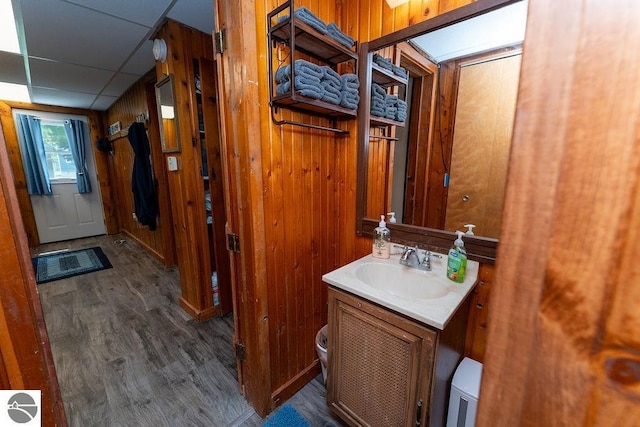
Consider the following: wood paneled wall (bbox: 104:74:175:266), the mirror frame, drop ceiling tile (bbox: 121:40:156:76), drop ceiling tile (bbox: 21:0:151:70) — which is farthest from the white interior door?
the mirror frame

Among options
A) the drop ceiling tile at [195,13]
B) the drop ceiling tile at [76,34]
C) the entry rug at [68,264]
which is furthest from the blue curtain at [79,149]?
the drop ceiling tile at [195,13]

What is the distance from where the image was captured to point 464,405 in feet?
3.45

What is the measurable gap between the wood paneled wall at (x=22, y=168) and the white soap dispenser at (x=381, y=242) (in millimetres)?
4903

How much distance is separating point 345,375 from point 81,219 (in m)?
5.82

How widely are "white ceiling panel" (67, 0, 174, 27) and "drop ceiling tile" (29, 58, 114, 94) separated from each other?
1425mm

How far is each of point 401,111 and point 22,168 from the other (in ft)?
19.5

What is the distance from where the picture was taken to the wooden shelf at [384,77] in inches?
57.7

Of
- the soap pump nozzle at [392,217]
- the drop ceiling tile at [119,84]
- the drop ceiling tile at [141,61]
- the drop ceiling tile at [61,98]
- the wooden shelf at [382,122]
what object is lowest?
the soap pump nozzle at [392,217]

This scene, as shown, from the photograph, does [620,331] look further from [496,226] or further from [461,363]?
[461,363]

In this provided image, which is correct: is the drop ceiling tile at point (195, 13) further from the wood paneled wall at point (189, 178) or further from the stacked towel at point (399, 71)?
the stacked towel at point (399, 71)

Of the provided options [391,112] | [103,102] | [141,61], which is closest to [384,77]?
[391,112]

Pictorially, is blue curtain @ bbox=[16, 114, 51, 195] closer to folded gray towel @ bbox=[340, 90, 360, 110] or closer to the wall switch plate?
the wall switch plate

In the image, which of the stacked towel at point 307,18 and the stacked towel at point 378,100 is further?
the stacked towel at point 378,100

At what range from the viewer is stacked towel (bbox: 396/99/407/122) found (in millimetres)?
1489
